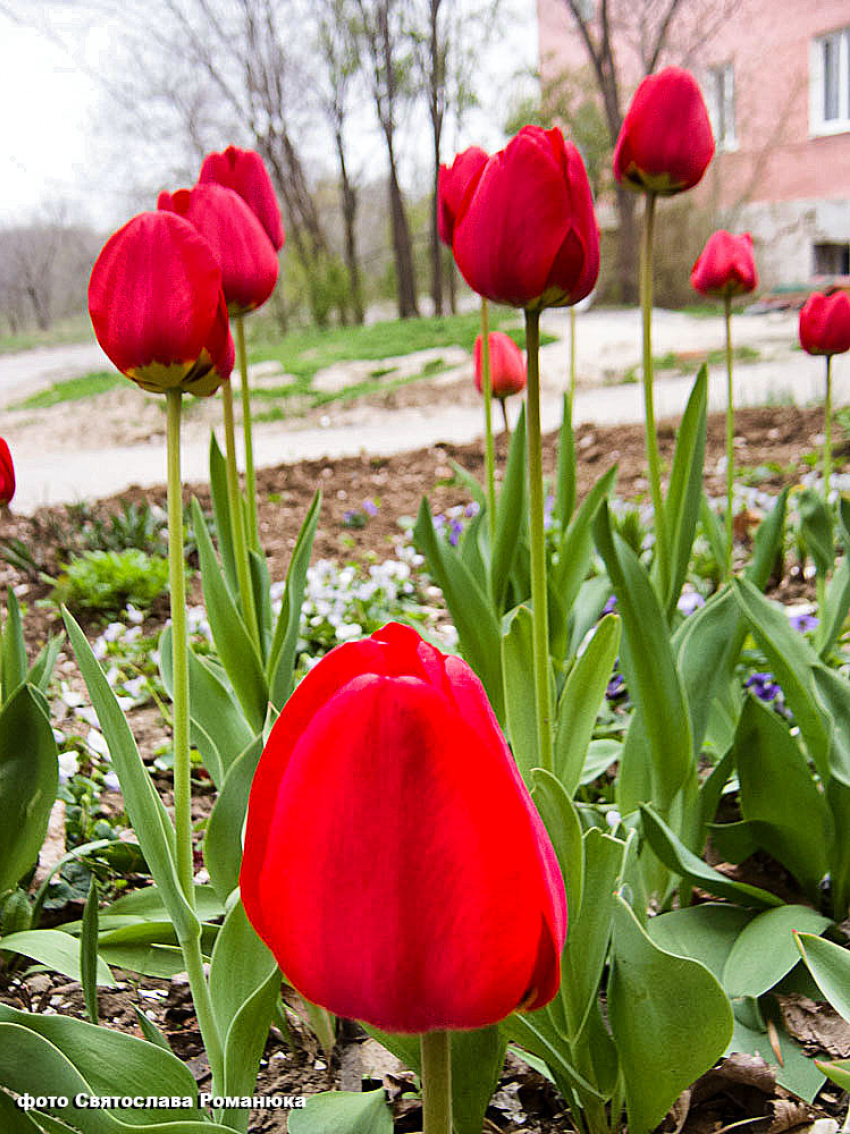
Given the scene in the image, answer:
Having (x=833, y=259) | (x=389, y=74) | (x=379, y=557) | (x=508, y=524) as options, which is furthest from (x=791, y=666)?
(x=833, y=259)

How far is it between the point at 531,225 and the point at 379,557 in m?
1.58

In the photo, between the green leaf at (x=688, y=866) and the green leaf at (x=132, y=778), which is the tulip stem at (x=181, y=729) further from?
the green leaf at (x=688, y=866)

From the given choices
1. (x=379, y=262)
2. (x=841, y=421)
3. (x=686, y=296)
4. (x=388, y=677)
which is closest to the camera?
(x=388, y=677)

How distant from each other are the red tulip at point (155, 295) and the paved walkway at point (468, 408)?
203 centimetres

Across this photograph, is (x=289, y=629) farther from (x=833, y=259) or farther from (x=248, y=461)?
(x=833, y=259)

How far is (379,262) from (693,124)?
353 cm

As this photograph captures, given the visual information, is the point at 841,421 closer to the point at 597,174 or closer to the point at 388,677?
the point at 597,174

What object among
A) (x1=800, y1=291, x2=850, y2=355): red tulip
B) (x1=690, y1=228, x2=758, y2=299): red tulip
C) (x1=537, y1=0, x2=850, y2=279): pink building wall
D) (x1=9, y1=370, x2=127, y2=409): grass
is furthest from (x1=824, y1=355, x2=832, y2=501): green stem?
(x1=537, y1=0, x2=850, y2=279): pink building wall

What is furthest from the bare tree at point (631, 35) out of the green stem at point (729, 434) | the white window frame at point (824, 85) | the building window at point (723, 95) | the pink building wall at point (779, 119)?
the green stem at point (729, 434)

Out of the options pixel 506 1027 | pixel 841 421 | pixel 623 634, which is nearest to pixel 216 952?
pixel 506 1027

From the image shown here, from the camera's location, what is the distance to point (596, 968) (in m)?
0.53

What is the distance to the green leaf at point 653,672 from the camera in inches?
28.6

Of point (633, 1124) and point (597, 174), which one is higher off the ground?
point (597, 174)

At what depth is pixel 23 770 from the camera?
2.15 feet
